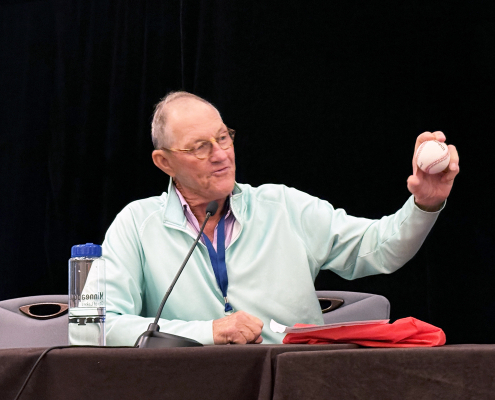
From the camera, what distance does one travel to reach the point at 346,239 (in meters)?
1.86

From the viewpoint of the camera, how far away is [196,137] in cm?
185

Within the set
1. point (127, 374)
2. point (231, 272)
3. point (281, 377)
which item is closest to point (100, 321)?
point (127, 374)

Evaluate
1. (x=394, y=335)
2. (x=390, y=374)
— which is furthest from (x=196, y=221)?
(x=390, y=374)

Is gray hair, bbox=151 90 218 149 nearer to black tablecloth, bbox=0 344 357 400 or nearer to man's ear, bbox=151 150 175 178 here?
man's ear, bbox=151 150 175 178

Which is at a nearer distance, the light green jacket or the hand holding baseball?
the hand holding baseball

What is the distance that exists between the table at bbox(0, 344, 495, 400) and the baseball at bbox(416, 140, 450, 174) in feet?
1.90

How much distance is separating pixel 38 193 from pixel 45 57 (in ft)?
2.29

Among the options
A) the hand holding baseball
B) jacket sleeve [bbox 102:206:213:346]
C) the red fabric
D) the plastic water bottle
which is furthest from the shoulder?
the red fabric

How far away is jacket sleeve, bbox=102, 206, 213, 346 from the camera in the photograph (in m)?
1.44

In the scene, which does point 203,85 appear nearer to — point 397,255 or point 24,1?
point 24,1

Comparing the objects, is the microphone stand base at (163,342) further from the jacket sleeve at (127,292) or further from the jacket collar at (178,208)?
the jacket collar at (178,208)

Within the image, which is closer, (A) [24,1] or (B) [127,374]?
(B) [127,374]

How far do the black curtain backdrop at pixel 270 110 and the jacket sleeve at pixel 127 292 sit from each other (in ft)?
3.72

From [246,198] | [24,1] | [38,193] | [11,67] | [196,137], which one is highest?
[24,1]
